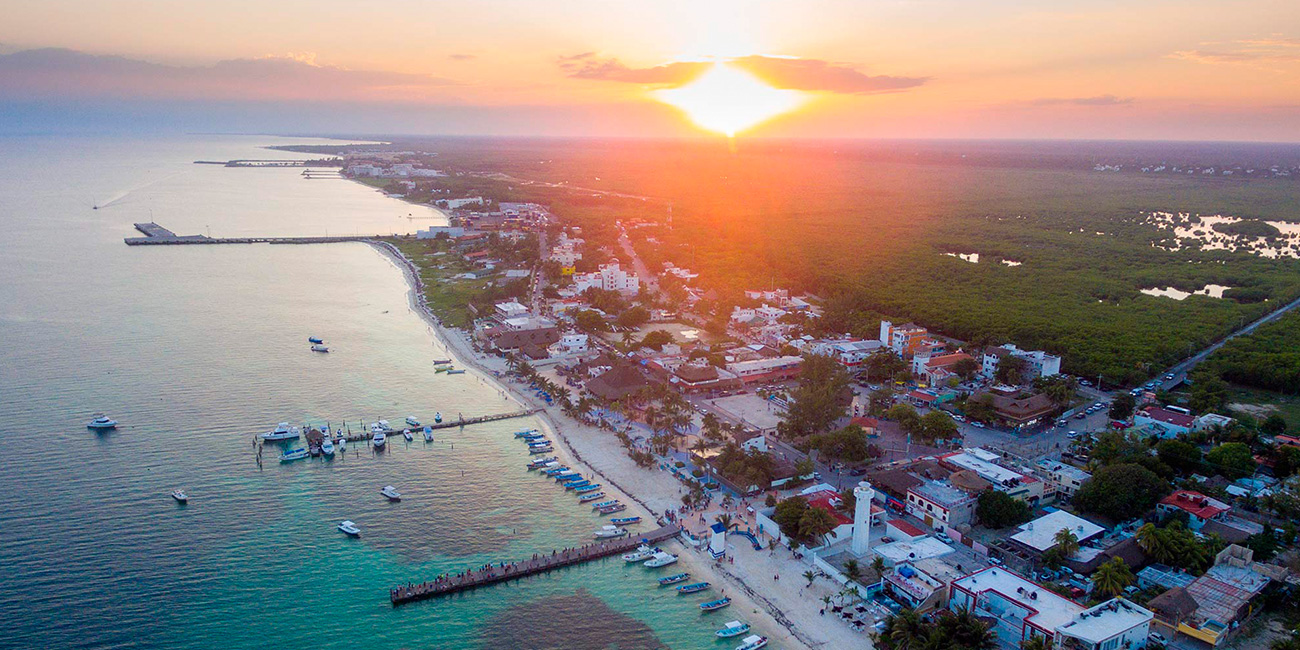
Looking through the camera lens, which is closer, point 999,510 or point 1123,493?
point 999,510

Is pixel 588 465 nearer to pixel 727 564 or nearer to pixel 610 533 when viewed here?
pixel 610 533

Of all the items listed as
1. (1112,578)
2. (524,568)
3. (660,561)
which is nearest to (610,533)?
(660,561)

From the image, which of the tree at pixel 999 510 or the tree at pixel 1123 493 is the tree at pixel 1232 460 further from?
the tree at pixel 999 510

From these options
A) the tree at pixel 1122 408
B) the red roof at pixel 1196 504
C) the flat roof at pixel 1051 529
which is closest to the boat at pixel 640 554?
the flat roof at pixel 1051 529

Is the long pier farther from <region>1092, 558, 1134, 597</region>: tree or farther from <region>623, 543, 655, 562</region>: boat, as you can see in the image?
<region>1092, 558, 1134, 597</region>: tree

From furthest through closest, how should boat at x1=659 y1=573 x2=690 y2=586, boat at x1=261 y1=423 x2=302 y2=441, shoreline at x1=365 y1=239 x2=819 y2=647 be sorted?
1. boat at x1=261 y1=423 x2=302 y2=441
2. boat at x1=659 y1=573 x2=690 y2=586
3. shoreline at x1=365 y1=239 x2=819 y2=647

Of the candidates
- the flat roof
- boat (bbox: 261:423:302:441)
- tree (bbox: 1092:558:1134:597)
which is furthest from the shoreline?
boat (bbox: 261:423:302:441)

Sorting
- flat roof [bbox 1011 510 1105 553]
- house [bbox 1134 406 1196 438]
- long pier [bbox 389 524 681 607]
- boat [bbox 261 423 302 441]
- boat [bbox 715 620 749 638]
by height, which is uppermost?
house [bbox 1134 406 1196 438]
